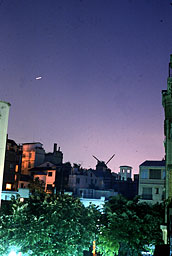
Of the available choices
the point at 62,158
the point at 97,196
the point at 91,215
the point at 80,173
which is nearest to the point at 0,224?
the point at 91,215

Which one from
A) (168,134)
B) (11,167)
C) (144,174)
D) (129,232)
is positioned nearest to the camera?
(168,134)

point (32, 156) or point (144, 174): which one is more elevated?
point (32, 156)

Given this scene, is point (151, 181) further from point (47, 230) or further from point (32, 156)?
point (32, 156)

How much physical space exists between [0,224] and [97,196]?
38.9m

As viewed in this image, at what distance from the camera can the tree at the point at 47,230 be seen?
A: 2292 cm

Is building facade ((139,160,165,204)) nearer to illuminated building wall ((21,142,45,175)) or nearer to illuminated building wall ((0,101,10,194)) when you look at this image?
illuminated building wall ((21,142,45,175))

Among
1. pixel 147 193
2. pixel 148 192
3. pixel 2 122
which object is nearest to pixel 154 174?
pixel 148 192

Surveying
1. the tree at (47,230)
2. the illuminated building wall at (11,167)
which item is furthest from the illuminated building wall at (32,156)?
the tree at (47,230)

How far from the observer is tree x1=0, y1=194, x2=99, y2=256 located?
2292cm

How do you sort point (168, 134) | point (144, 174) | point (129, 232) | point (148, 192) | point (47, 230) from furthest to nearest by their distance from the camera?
point (144, 174), point (148, 192), point (129, 232), point (47, 230), point (168, 134)

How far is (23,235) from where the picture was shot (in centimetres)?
2323

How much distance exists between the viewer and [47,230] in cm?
2347

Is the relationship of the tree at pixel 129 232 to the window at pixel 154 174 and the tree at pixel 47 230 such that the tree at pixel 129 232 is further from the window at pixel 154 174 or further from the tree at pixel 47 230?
the window at pixel 154 174

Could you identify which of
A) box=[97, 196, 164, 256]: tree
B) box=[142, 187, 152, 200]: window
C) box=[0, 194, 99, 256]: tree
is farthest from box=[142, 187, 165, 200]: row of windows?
box=[0, 194, 99, 256]: tree
